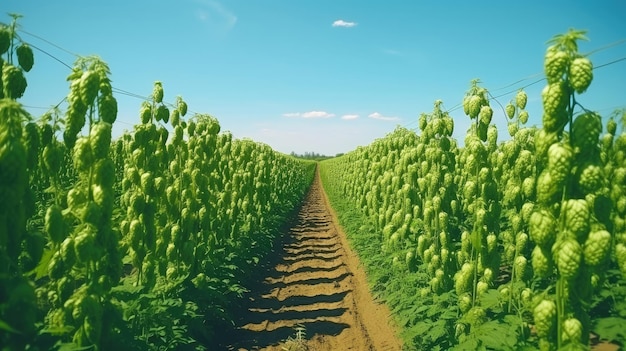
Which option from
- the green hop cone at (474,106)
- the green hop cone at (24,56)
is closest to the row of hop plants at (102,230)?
the green hop cone at (24,56)

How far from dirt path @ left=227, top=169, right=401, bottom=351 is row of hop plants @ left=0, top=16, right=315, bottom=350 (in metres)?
0.68

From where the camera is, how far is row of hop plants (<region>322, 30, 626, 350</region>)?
8.50ft

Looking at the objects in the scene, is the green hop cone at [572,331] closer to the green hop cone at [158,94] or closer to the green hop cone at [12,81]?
the green hop cone at [12,81]

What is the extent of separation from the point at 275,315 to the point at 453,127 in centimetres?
477

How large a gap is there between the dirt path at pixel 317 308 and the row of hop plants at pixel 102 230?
2.22 feet

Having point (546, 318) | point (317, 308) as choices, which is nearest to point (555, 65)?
point (546, 318)

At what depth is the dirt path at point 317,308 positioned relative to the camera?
259 inches

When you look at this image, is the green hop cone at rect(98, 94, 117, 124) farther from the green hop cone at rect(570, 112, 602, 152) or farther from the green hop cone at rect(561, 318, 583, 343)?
the green hop cone at rect(561, 318, 583, 343)

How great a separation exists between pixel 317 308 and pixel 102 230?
218 inches

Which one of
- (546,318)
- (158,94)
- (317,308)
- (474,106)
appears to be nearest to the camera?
(546,318)

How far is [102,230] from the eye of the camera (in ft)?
11.1

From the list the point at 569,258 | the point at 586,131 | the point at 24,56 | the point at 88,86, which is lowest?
the point at 569,258

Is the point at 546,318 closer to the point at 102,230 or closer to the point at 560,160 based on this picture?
the point at 560,160

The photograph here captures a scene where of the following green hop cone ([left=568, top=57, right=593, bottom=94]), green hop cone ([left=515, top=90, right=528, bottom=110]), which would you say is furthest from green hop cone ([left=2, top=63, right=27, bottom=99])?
green hop cone ([left=515, top=90, right=528, bottom=110])
